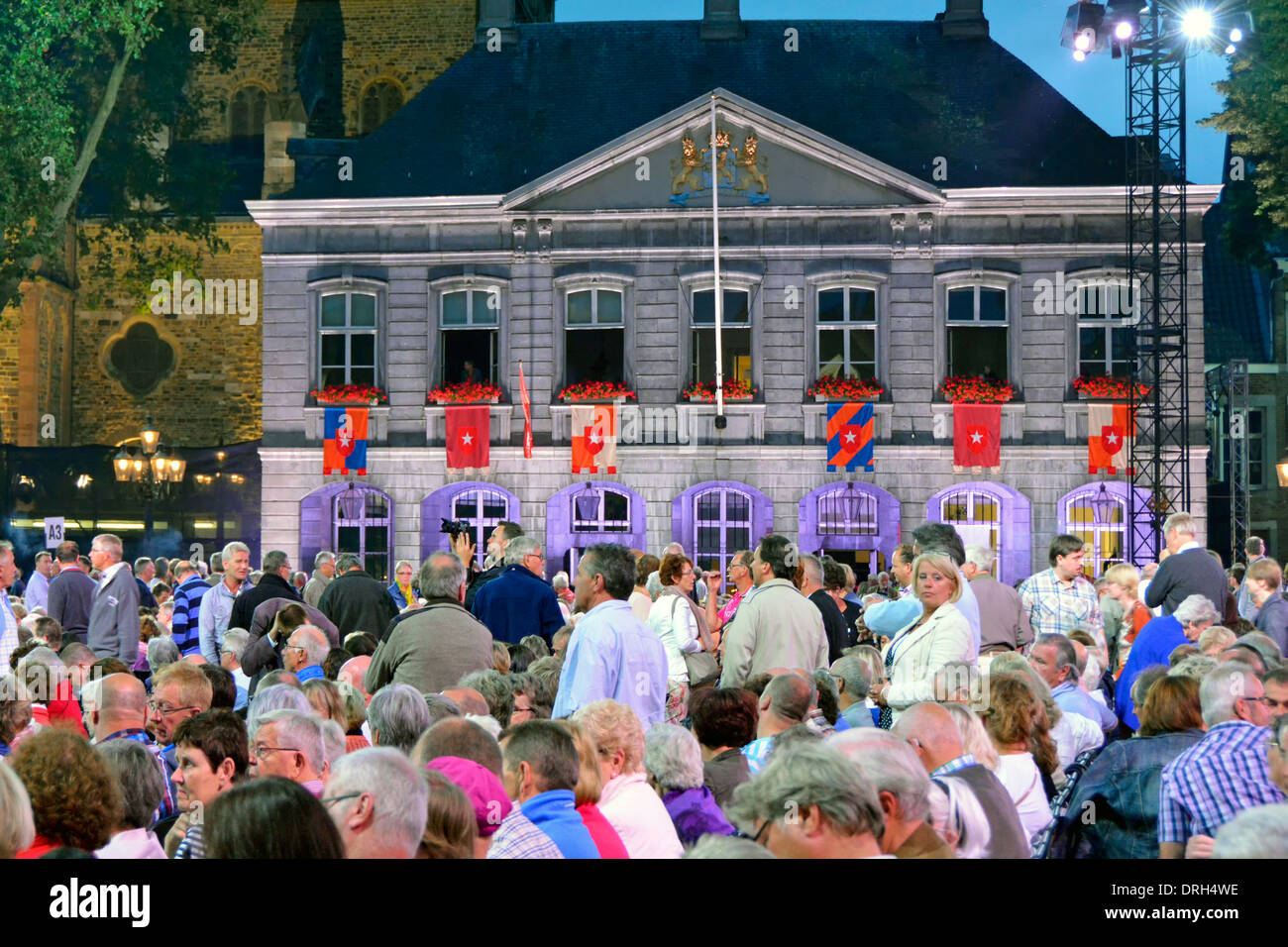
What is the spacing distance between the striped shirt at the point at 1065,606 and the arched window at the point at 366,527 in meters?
16.2

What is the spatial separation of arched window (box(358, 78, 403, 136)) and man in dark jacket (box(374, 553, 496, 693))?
29.8 m

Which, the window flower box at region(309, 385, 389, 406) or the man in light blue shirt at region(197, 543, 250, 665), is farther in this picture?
the window flower box at region(309, 385, 389, 406)

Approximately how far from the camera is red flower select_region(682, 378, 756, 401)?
24703 mm

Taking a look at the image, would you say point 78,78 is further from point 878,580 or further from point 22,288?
point 878,580

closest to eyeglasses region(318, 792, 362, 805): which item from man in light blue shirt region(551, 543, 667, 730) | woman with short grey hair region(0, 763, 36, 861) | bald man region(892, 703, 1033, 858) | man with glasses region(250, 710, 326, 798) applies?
woman with short grey hair region(0, 763, 36, 861)

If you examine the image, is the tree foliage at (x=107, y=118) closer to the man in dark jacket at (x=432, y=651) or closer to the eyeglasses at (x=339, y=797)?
the man in dark jacket at (x=432, y=651)

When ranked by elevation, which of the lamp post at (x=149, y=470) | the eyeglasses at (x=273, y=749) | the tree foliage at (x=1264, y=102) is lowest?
the eyeglasses at (x=273, y=749)

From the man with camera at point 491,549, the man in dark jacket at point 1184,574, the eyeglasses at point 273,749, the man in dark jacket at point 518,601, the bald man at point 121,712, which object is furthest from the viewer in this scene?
the man with camera at point 491,549

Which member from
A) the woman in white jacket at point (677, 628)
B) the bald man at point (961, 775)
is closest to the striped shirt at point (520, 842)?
the bald man at point (961, 775)

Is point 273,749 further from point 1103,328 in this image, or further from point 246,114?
point 246,114

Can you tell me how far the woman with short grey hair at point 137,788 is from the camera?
16.5 feet

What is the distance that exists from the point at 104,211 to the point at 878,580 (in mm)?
21796

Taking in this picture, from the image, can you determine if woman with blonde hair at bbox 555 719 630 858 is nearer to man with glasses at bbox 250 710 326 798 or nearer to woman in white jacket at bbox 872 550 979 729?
man with glasses at bbox 250 710 326 798
